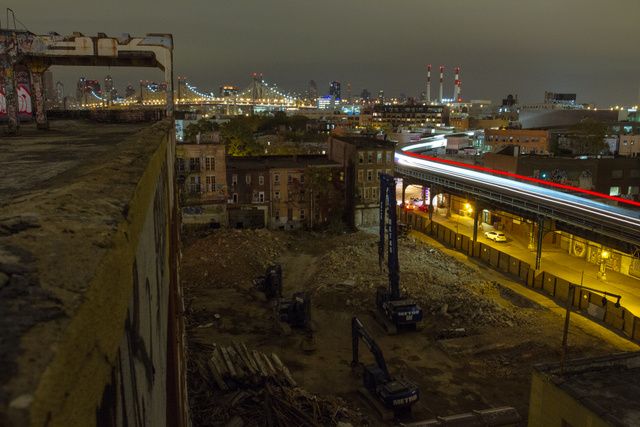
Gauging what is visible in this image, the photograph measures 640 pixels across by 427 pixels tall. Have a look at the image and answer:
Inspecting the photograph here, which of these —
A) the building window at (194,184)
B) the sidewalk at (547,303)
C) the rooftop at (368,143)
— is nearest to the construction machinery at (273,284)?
the sidewalk at (547,303)

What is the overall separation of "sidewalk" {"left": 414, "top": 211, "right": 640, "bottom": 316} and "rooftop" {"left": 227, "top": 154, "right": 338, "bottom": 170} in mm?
14425

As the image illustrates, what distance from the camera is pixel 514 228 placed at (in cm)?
4344

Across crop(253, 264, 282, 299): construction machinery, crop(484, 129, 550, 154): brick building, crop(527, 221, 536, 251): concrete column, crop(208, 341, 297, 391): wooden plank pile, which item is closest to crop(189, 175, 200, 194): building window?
crop(253, 264, 282, 299): construction machinery

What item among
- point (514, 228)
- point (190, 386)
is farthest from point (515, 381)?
point (514, 228)

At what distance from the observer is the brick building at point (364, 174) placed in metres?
44.0

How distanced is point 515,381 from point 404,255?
1576cm

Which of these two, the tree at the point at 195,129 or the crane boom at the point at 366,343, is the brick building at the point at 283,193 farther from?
the crane boom at the point at 366,343

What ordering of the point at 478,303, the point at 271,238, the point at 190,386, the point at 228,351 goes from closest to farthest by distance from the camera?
the point at 190,386, the point at 228,351, the point at 478,303, the point at 271,238

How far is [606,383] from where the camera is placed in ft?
42.4

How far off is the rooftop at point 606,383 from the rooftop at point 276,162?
31.9m

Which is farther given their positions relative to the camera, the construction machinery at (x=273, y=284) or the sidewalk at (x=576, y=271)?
the sidewalk at (x=576, y=271)

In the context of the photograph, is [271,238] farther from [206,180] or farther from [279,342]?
[279,342]

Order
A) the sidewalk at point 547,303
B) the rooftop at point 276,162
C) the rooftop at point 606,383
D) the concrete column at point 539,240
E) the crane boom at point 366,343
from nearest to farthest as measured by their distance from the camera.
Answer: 1. the rooftop at point 606,383
2. the crane boom at point 366,343
3. the sidewalk at point 547,303
4. the concrete column at point 539,240
5. the rooftop at point 276,162

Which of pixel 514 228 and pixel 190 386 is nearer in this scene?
pixel 190 386
